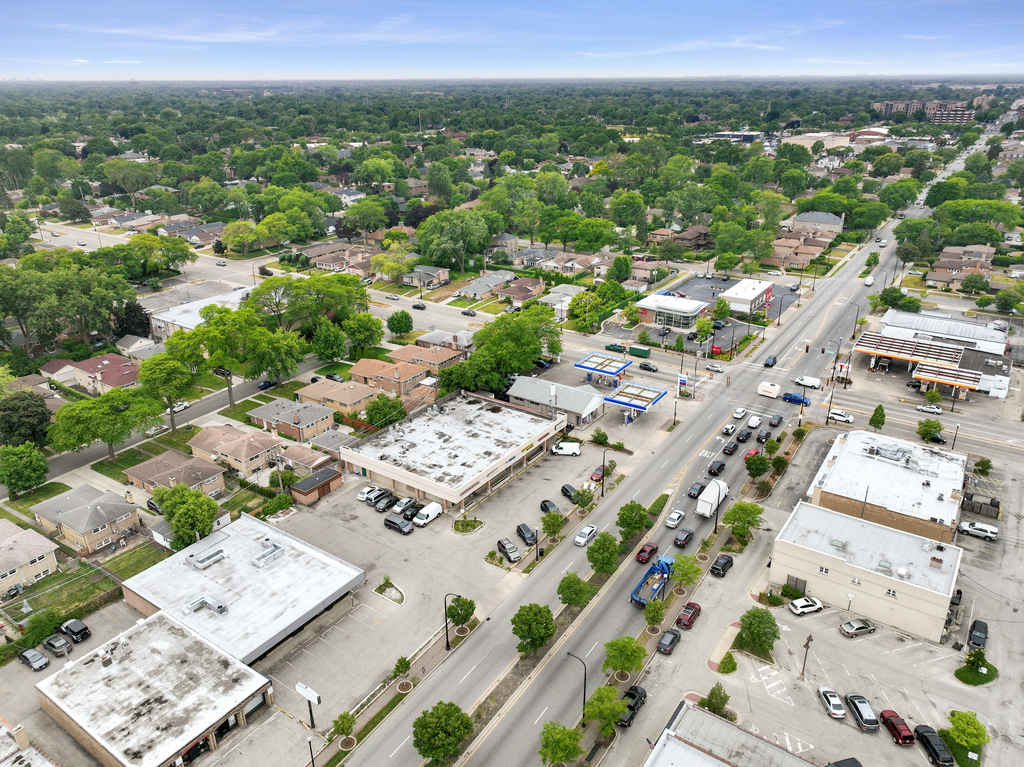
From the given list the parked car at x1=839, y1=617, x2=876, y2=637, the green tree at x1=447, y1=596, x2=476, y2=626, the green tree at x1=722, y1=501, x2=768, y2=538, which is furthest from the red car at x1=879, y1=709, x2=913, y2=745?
the green tree at x1=447, y1=596, x2=476, y2=626

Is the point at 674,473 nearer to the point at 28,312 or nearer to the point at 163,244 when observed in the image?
the point at 28,312

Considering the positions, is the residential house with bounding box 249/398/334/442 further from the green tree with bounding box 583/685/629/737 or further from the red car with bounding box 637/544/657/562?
the green tree with bounding box 583/685/629/737

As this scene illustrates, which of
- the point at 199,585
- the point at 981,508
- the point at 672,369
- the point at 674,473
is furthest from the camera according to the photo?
the point at 672,369

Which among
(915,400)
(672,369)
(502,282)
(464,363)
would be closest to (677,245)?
(502,282)

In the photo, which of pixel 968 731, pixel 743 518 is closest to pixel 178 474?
pixel 743 518

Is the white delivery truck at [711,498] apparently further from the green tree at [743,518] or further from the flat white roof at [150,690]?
the flat white roof at [150,690]

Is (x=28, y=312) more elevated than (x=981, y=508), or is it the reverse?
(x=28, y=312)

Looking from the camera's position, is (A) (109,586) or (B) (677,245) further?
(B) (677,245)

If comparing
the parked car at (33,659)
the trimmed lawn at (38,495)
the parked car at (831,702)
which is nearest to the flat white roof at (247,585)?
the parked car at (33,659)
